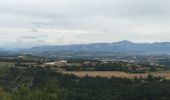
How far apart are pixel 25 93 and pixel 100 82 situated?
4105 centimetres

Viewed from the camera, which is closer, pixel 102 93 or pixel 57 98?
pixel 57 98

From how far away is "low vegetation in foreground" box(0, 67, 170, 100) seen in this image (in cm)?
7882

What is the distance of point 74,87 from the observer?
116062 millimetres

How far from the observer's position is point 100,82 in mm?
121625

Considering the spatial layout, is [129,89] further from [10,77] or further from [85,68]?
[85,68]

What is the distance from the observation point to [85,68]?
164 meters

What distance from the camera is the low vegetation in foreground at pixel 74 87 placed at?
7882cm

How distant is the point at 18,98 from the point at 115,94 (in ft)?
98.9

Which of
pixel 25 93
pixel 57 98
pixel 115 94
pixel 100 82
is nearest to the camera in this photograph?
pixel 57 98

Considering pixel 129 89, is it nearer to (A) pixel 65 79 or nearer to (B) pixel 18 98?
Answer: (A) pixel 65 79

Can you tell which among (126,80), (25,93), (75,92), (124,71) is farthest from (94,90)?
(124,71)

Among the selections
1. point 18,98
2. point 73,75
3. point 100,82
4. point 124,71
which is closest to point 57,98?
point 18,98

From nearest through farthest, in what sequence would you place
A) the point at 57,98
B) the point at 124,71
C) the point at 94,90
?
1. the point at 57,98
2. the point at 94,90
3. the point at 124,71

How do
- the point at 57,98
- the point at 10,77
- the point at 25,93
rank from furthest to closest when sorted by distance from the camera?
the point at 10,77 → the point at 25,93 → the point at 57,98
